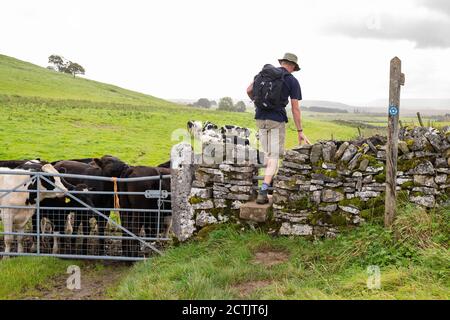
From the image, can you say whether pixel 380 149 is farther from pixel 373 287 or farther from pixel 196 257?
pixel 196 257

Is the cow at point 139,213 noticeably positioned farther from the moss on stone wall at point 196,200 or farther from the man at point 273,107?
the man at point 273,107

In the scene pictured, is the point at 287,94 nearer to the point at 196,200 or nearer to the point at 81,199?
the point at 196,200

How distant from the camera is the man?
739 cm

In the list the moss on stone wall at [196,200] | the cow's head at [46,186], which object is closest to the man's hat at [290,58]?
the moss on stone wall at [196,200]

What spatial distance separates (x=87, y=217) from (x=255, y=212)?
375cm

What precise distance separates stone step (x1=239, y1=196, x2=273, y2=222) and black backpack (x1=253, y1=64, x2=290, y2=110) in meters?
1.58

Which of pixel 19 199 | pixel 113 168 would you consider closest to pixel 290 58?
pixel 113 168

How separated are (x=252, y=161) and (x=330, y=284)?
2787 mm

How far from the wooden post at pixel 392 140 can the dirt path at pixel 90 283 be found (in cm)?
417

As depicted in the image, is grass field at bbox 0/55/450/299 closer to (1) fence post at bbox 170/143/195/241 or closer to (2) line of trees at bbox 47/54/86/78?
(1) fence post at bbox 170/143/195/241

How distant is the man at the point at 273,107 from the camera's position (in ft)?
24.2

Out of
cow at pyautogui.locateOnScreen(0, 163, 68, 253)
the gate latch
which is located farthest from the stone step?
cow at pyautogui.locateOnScreen(0, 163, 68, 253)
